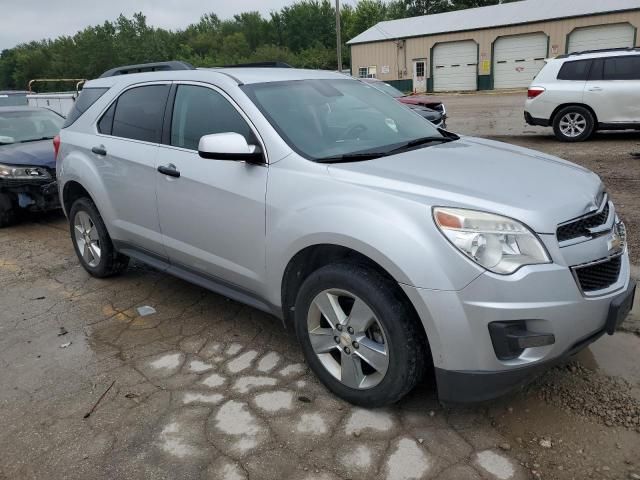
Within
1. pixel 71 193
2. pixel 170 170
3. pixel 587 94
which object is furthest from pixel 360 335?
pixel 587 94

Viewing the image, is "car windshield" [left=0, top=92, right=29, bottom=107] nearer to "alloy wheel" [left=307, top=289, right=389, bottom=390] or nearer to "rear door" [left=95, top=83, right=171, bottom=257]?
"rear door" [left=95, top=83, right=171, bottom=257]

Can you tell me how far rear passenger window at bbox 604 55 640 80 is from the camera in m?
10.5

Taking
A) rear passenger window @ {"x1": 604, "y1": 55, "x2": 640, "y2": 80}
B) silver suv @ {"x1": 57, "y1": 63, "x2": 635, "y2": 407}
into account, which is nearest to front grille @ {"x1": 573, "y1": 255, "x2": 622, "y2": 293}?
silver suv @ {"x1": 57, "y1": 63, "x2": 635, "y2": 407}

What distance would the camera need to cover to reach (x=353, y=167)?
2900mm

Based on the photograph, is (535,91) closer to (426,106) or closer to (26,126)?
(426,106)

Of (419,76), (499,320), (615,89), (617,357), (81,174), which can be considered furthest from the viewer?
(419,76)

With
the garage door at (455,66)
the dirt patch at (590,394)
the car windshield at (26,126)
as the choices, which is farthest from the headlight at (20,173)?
the garage door at (455,66)

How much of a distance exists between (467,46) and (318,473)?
37.1m

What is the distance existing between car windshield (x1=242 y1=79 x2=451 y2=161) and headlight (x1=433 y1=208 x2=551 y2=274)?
2.78ft

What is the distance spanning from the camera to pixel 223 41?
73938 mm

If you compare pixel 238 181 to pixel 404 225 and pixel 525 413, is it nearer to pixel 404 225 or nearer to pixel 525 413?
pixel 404 225

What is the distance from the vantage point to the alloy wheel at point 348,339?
273 cm

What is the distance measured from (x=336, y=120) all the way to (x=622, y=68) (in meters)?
9.38

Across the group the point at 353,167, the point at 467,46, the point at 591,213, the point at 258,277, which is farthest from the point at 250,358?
the point at 467,46
